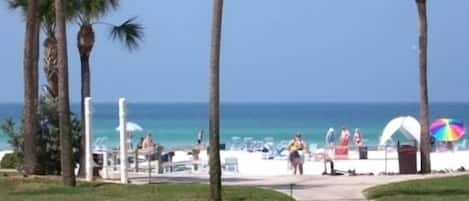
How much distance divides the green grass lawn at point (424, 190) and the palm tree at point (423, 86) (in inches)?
184

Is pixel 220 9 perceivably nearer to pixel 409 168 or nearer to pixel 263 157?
pixel 409 168

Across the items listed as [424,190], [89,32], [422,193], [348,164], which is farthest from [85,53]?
[422,193]

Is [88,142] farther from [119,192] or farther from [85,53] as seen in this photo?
[85,53]

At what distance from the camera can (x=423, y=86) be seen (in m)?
29.9

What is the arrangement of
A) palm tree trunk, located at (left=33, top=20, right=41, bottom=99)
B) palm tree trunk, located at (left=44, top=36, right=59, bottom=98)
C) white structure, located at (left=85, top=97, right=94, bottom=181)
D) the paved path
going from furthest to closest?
1. palm tree trunk, located at (left=44, top=36, right=59, bottom=98)
2. palm tree trunk, located at (left=33, top=20, right=41, bottom=99)
3. white structure, located at (left=85, top=97, right=94, bottom=181)
4. the paved path

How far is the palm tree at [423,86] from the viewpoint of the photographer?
29500mm

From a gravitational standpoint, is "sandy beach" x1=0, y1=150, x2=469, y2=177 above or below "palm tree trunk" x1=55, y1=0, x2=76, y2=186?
below

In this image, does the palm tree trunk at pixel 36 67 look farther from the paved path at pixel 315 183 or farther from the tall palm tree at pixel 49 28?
the paved path at pixel 315 183

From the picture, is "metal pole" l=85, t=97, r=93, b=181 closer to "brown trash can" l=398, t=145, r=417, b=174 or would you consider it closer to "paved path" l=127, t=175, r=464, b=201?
"paved path" l=127, t=175, r=464, b=201

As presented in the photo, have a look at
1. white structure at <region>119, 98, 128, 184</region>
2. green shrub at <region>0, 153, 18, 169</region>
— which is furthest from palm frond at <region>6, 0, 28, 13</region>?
white structure at <region>119, 98, 128, 184</region>

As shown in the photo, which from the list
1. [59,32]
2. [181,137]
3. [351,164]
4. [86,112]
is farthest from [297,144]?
[181,137]

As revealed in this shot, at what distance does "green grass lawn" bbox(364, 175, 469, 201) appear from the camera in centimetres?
2083

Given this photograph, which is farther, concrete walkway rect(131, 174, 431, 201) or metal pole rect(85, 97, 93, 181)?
metal pole rect(85, 97, 93, 181)

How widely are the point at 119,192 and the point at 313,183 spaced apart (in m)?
5.22
